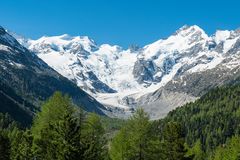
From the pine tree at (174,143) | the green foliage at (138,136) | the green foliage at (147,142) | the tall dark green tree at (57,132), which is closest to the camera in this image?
the tall dark green tree at (57,132)

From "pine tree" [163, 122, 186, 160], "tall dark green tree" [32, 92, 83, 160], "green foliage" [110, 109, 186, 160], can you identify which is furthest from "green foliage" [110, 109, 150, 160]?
"tall dark green tree" [32, 92, 83, 160]

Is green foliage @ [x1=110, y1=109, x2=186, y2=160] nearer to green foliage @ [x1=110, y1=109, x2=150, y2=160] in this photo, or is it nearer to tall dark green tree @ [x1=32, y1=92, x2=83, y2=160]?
green foliage @ [x1=110, y1=109, x2=150, y2=160]

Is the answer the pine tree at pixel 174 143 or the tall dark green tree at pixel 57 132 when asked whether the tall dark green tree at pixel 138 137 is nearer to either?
the pine tree at pixel 174 143

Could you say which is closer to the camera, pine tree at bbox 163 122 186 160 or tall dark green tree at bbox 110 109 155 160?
pine tree at bbox 163 122 186 160

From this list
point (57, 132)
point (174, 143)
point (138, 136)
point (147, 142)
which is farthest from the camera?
point (147, 142)

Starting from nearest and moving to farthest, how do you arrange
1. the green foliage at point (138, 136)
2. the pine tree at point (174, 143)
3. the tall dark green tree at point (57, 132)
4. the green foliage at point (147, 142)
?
1. the tall dark green tree at point (57, 132)
2. the pine tree at point (174, 143)
3. the green foliage at point (147, 142)
4. the green foliage at point (138, 136)

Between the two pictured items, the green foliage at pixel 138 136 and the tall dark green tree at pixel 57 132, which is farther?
the green foliage at pixel 138 136

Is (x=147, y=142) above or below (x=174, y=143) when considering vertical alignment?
above

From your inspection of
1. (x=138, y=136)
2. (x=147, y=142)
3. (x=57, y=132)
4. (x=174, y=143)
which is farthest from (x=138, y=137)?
(x=57, y=132)

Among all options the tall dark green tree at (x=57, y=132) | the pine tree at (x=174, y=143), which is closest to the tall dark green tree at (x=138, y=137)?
the pine tree at (x=174, y=143)

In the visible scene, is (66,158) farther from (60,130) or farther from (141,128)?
(141,128)

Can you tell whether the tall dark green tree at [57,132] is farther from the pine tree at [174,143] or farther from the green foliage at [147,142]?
the pine tree at [174,143]

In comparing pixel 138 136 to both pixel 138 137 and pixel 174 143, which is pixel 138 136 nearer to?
pixel 138 137

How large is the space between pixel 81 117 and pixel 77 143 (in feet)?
101
